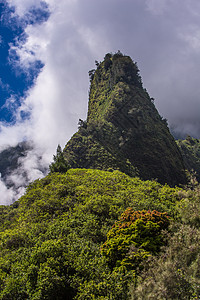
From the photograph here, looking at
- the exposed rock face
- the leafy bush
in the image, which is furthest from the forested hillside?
the exposed rock face

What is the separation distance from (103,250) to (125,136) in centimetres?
4894

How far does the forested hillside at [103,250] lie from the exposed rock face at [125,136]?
29.8 metres

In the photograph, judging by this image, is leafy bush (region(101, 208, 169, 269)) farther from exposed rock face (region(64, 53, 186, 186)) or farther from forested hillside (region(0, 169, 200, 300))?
exposed rock face (region(64, 53, 186, 186))

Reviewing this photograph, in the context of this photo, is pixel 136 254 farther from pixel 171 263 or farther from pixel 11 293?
pixel 11 293

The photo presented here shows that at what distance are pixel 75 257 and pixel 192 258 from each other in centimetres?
560

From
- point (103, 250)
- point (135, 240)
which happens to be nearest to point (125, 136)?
point (103, 250)

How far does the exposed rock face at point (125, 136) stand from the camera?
166ft

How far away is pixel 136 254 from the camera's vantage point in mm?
9156

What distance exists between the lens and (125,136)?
58.5 m

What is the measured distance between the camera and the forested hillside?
7.59 m

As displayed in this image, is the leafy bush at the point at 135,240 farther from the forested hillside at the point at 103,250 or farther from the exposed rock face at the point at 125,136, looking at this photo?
the exposed rock face at the point at 125,136

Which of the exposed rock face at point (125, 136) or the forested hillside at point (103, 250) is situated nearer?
the forested hillside at point (103, 250)

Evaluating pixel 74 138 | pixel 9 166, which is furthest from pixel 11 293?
pixel 9 166

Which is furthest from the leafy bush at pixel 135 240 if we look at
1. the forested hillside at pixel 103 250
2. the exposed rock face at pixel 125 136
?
the exposed rock face at pixel 125 136
